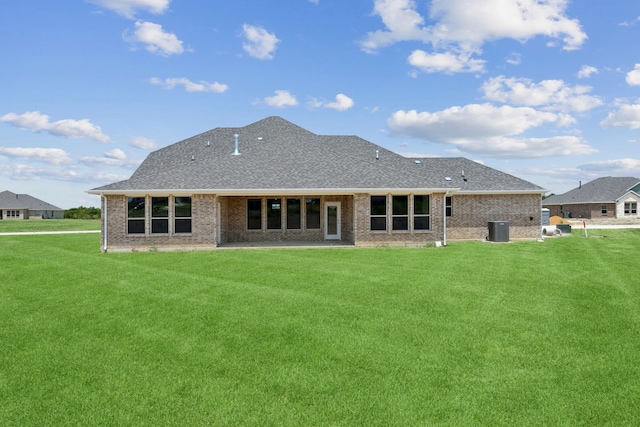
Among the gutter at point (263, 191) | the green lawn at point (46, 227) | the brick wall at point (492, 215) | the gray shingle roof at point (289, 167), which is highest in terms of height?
the gray shingle roof at point (289, 167)

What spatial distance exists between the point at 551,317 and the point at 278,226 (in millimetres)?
15581

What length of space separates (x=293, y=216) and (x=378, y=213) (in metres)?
4.45

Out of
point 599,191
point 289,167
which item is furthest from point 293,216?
point 599,191

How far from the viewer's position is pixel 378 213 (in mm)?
20219

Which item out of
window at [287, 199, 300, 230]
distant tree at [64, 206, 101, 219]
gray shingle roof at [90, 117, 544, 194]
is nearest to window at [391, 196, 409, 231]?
gray shingle roof at [90, 117, 544, 194]

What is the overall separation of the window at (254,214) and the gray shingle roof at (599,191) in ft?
133

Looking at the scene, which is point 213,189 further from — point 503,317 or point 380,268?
point 503,317

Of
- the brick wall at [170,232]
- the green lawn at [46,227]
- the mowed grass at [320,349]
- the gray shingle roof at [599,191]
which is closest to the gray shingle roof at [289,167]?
the brick wall at [170,232]

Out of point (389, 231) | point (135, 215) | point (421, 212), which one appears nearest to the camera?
point (135, 215)

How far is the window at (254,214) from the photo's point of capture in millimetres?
22062

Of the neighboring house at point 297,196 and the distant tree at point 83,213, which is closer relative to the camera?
the neighboring house at point 297,196

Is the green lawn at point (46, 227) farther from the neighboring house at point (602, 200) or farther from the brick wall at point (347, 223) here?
the neighboring house at point (602, 200)

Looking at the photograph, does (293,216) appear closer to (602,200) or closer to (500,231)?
(500,231)

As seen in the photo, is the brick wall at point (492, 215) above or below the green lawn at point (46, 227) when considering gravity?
above
